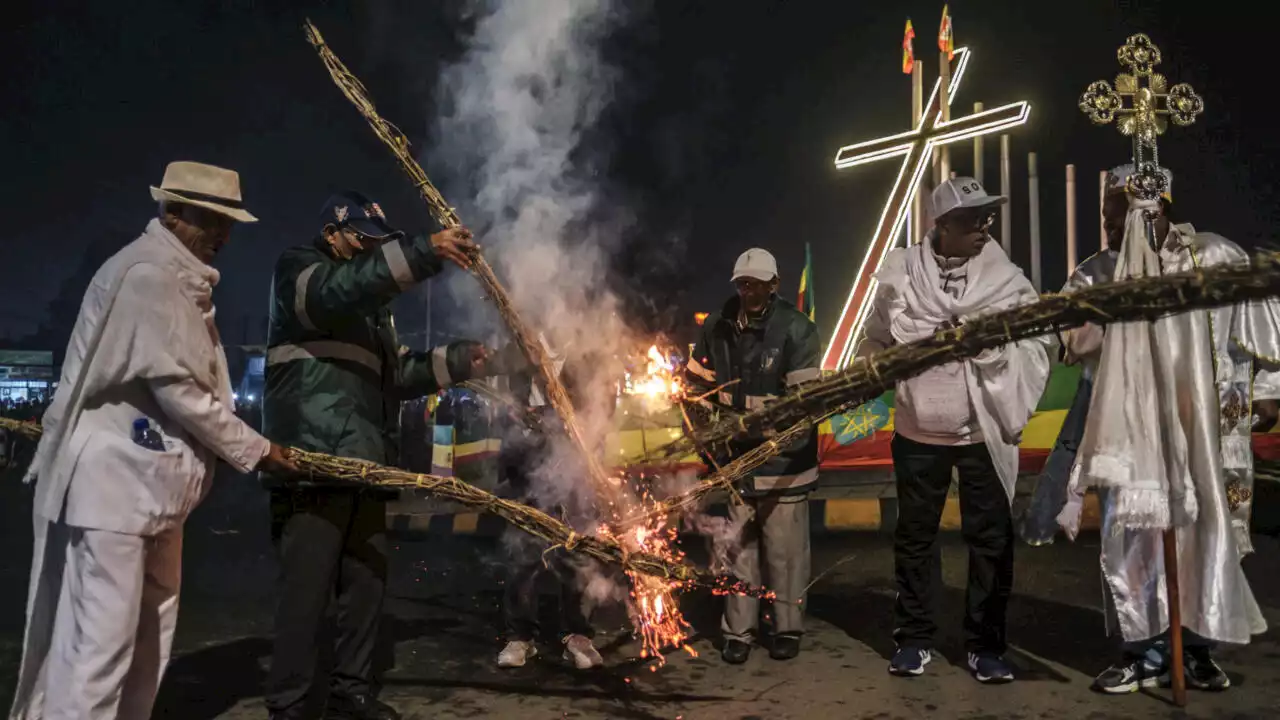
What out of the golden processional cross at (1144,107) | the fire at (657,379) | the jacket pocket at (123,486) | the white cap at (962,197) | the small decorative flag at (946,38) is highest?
the small decorative flag at (946,38)

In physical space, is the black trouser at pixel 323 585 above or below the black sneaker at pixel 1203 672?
above

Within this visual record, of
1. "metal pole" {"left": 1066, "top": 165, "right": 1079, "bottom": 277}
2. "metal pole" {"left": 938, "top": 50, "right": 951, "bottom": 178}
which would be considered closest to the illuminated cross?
"metal pole" {"left": 938, "top": 50, "right": 951, "bottom": 178}

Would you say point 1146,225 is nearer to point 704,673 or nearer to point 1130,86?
point 1130,86

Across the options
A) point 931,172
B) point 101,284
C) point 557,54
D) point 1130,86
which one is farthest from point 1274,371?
point 931,172

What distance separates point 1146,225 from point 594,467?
10.0 feet

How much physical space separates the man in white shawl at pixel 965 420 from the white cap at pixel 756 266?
0.70 metres

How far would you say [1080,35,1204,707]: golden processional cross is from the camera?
4.37m

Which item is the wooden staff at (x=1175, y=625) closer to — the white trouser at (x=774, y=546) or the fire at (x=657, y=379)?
the white trouser at (x=774, y=546)

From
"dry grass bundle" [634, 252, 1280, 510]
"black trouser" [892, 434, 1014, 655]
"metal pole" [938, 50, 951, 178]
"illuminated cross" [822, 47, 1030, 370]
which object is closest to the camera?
"dry grass bundle" [634, 252, 1280, 510]

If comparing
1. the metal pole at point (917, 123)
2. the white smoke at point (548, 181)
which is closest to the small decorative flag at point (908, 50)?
the metal pole at point (917, 123)

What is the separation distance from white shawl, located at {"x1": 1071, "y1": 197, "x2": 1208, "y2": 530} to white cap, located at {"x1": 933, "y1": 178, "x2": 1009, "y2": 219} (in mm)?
708

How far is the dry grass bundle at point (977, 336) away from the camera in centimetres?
305

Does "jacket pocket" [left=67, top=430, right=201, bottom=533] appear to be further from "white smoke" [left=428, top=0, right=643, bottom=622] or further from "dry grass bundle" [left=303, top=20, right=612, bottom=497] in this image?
"white smoke" [left=428, top=0, right=643, bottom=622]

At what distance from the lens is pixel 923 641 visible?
4715mm
